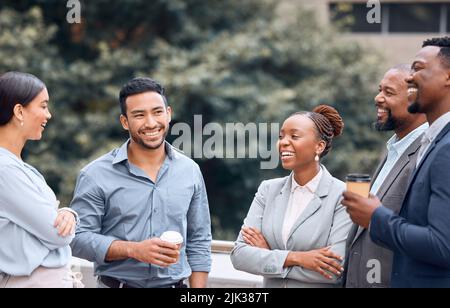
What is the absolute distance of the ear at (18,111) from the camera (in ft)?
9.40

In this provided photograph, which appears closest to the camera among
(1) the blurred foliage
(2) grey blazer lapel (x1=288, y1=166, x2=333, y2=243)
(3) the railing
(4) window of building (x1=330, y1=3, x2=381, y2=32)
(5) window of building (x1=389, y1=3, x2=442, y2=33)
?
(2) grey blazer lapel (x1=288, y1=166, x2=333, y2=243)

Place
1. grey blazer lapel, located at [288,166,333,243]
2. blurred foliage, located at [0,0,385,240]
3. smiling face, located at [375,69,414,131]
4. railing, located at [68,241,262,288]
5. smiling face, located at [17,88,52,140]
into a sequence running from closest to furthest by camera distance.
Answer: smiling face, located at [17,88,52,140]
grey blazer lapel, located at [288,166,333,243]
smiling face, located at [375,69,414,131]
railing, located at [68,241,262,288]
blurred foliage, located at [0,0,385,240]

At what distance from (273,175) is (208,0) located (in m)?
3.66

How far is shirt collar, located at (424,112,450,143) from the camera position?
2.71 m

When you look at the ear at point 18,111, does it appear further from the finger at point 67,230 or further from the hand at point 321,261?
the hand at point 321,261

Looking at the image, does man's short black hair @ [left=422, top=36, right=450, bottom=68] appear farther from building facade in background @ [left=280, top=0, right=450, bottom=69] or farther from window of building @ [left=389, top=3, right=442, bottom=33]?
window of building @ [left=389, top=3, right=442, bottom=33]

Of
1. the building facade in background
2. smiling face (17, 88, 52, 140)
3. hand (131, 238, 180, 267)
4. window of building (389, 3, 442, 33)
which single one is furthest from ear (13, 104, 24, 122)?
window of building (389, 3, 442, 33)

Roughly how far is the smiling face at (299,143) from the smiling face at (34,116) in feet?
3.59

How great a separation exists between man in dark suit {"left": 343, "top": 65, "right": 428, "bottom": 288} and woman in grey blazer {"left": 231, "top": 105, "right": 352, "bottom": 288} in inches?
2.6

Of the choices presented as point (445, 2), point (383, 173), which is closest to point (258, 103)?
point (445, 2)

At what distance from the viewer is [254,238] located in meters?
3.19

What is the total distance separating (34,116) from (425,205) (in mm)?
1656

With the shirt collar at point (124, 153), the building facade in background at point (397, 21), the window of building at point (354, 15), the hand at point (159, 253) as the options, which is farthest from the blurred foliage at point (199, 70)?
the hand at point (159, 253)

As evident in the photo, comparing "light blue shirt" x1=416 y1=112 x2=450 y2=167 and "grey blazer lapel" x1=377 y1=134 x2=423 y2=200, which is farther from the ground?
"light blue shirt" x1=416 y1=112 x2=450 y2=167
